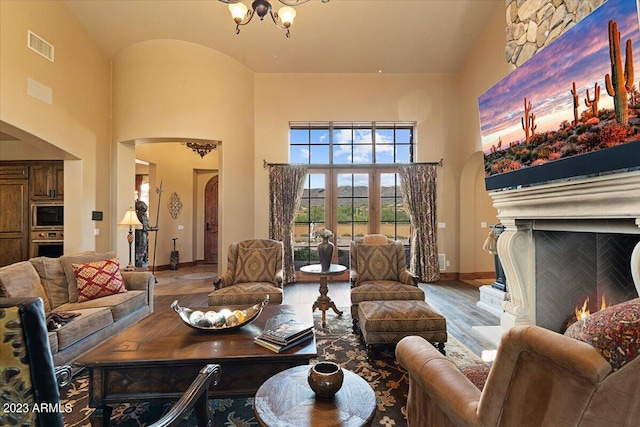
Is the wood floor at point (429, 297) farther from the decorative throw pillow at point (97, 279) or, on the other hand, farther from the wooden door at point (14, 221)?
the wooden door at point (14, 221)

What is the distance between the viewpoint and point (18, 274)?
2768 millimetres

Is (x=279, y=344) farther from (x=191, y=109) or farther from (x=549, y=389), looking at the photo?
(x=191, y=109)

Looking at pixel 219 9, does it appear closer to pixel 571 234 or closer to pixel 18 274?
pixel 18 274

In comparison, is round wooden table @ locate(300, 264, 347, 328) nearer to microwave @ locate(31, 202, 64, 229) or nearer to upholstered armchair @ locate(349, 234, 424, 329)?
upholstered armchair @ locate(349, 234, 424, 329)

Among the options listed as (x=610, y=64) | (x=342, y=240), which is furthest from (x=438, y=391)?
(x=342, y=240)

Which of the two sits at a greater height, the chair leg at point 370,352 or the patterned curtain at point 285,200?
the patterned curtain at point 285,200

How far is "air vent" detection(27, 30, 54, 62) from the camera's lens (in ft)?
13.9

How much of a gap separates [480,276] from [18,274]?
6965mm

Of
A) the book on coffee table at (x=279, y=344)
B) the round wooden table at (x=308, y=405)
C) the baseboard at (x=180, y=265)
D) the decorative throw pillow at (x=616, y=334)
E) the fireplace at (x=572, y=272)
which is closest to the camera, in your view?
the decorative throw pillow at (x=616, y=334)

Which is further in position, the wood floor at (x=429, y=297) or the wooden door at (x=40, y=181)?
the wooden door at (x=40, y=181)

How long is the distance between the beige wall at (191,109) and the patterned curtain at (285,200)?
1.47ft

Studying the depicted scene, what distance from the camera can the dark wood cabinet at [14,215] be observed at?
5.89 metres

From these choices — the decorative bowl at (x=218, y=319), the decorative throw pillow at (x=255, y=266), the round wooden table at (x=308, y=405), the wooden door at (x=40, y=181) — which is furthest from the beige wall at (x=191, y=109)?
the round wooden table at (x=308, y=405)

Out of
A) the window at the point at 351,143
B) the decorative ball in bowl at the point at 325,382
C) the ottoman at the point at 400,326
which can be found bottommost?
the ottoman at the point at 400,326
